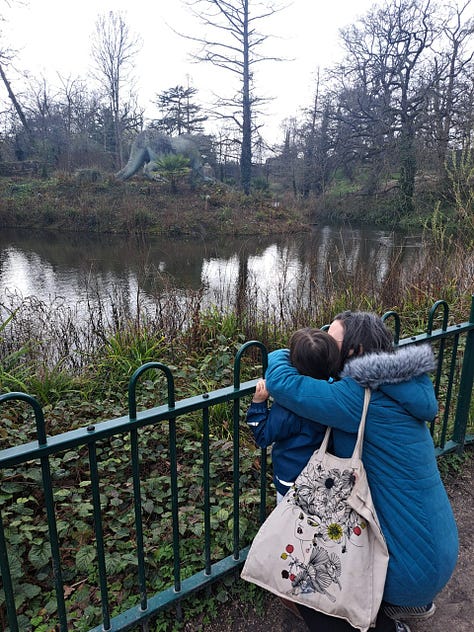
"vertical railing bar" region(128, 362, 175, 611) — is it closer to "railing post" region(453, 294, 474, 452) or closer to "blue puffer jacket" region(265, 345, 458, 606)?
"blue puffer jacket" region(265, 345, 458, 606)

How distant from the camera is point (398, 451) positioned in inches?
51.4

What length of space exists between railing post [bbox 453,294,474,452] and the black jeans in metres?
1.60

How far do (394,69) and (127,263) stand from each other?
18.7m

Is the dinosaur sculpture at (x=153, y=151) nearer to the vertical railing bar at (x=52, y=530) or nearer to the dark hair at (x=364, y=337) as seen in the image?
the dark hair at (x=364, y=337)

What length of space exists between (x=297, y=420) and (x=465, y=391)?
1695 millimetres

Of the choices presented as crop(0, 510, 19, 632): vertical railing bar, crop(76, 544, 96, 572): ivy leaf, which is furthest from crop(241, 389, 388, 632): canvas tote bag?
crop(76, 544, 96, 572): ivy leaf

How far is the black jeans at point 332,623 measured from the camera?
1.35 meters

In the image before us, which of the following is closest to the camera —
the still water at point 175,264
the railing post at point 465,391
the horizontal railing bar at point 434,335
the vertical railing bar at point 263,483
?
the vertical railing bar at point 263,483

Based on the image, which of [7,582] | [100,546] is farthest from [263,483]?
[7,582]

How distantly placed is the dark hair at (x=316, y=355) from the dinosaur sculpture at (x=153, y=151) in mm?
26687

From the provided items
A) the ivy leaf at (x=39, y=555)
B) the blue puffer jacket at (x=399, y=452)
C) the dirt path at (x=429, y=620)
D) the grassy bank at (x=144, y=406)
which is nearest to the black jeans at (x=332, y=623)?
the blue puffer jacket at (x=399, y=452)

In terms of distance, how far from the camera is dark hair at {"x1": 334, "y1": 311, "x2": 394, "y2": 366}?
4.75 feet

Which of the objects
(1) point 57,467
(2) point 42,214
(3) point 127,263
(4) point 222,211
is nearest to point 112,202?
(2) point 42,214

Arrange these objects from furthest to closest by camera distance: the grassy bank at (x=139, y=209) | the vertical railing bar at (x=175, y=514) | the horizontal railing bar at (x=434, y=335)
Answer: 1. the grassy bank at (x=139, y=209)
2. the horizontal railing bar at (x=434, y=335)
3. the vertical railing bar at (x=175, y=514)
